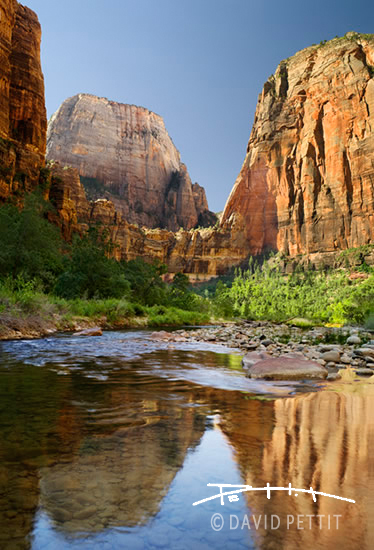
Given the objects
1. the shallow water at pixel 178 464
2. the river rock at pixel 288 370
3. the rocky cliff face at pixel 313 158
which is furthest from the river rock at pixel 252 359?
the rocky cliff face at pixel 313 158

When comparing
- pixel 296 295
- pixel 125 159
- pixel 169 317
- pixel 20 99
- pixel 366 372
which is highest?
pixel 125 159

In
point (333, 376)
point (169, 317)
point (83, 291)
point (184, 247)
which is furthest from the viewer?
point (184, 247)

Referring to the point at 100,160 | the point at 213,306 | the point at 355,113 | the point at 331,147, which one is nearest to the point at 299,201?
the point at 331,147

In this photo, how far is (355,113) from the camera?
78375 millimetres

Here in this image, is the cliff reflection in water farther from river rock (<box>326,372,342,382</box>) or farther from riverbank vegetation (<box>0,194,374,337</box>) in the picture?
riverbank vegetation (<box>0,194,374,337</box>)

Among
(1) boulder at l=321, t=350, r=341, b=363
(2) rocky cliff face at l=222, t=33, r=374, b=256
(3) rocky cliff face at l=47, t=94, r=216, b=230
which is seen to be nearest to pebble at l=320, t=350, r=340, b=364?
(1) boulder at l=321, t=350, r=341, b=363

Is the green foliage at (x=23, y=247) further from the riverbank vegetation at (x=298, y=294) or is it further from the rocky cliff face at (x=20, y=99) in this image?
the riverbank vegetation at (x=298, y=294)

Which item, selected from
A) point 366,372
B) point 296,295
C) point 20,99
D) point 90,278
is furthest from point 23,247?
point 296,295

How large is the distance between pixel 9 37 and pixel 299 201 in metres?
70.8

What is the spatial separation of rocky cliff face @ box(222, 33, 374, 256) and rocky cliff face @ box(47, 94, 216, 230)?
81.4ft

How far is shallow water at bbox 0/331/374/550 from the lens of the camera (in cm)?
157

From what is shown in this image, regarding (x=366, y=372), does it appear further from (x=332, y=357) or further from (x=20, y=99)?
(x=20, y=99)

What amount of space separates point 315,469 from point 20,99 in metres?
53.2

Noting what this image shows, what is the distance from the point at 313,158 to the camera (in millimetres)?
87750
